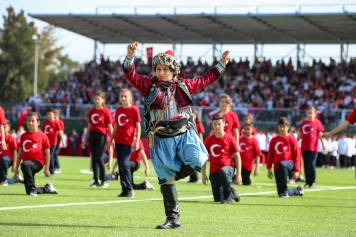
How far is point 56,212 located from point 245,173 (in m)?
9.53

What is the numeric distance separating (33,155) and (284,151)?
195 inches

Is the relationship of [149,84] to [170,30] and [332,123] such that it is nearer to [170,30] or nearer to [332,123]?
[332,123]

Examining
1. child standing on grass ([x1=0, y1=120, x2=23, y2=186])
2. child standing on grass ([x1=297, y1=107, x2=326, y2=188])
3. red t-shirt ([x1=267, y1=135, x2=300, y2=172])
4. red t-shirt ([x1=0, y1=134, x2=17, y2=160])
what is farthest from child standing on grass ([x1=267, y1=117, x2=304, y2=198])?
red t-shirt ([x1=0, y1=134, x2=17, y2=160])

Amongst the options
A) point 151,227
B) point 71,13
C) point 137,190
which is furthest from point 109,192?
point 71,13

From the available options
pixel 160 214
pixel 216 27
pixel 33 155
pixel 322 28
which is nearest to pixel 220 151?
pixel 160 214

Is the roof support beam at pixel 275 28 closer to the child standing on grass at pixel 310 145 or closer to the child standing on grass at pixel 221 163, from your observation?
the child standing on grass at pixel 310 145

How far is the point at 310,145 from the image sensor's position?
19.1 meters

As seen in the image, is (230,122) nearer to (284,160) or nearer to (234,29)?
(284,160)

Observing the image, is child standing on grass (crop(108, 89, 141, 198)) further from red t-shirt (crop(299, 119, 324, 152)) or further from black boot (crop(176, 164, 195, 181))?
red t-shirt (crop(299, 119, 324, 152))

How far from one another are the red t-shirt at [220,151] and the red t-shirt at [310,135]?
6081mm

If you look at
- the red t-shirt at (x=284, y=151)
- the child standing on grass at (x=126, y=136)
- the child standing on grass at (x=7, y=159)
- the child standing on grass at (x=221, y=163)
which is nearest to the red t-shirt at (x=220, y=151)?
the child standing on grass at (x=221, y=163)

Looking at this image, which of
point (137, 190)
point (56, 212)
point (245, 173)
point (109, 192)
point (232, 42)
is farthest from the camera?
point (232, 42)

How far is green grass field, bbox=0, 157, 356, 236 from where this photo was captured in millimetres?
8625

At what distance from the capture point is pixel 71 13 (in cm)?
4497
